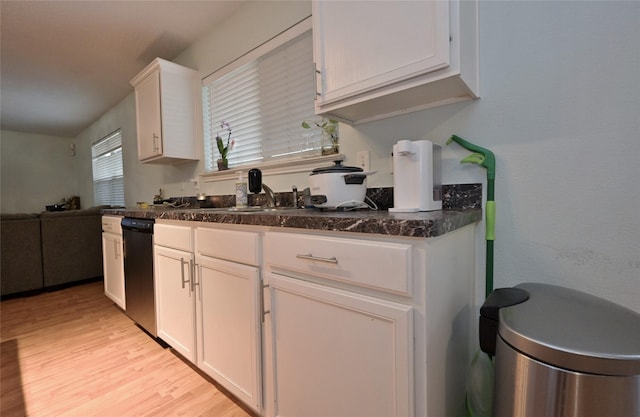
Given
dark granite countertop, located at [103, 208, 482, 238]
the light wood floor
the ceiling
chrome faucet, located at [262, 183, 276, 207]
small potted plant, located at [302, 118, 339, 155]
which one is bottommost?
the light wood floor

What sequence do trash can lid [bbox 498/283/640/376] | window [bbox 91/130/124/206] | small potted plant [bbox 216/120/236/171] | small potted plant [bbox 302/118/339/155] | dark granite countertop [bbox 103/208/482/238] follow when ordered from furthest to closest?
window [bbox 91/130/124/206] < small potted plant [bbox 216/120/236/171] < small potted plant [bbox 302/118/339/155] < dark granite countertop [bbox 103/208/482/238] < trash can lid [bbox 498/283/640/376]

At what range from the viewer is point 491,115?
1.16 metres

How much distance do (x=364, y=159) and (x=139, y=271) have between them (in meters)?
1.78

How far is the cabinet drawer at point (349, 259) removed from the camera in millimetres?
792

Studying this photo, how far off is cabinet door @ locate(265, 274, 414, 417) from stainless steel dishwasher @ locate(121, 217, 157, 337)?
126 centimetres

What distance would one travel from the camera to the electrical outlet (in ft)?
5.06

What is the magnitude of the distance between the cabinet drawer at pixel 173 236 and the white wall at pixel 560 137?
137cm

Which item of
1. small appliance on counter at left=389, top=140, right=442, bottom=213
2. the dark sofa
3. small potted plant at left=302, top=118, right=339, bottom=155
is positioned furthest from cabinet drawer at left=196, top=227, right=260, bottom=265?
the dark sofa

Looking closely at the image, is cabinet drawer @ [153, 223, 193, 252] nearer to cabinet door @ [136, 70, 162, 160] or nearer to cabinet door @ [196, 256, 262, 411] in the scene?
cabinet door @ [196, 256, 262, 411]

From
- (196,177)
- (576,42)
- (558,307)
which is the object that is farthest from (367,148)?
(196,177)

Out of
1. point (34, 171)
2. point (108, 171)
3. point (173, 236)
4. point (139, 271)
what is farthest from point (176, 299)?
point (34, 171)

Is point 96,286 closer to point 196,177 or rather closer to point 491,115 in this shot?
point 196,177

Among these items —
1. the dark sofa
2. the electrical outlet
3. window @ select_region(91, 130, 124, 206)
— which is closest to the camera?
the electrical outlet

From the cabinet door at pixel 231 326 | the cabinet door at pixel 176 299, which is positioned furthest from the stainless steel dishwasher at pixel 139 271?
the cabinet door at pixel 231 326
